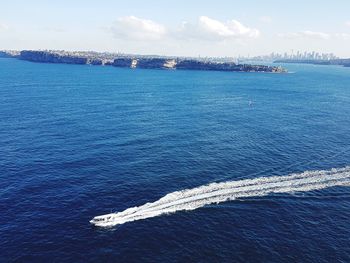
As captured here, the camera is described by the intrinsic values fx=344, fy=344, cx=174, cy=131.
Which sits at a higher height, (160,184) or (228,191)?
(228,191)

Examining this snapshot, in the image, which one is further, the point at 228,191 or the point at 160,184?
the point at 160,184

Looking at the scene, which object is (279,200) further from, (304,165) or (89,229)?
(89,229)

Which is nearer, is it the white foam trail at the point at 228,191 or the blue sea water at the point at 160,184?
the blue sea water at the point at 160,184

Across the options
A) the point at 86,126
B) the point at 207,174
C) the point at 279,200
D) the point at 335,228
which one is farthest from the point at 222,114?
the point at 335,228

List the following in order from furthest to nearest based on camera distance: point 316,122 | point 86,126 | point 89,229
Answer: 1. point 316,122
2. point 86,126
3. point 89,229
